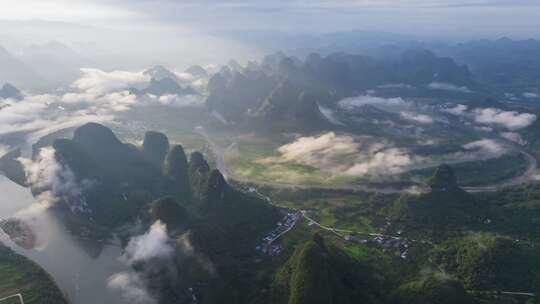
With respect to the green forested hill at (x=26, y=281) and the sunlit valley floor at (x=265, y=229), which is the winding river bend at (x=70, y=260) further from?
the green forested hill at (x=26, y=281)

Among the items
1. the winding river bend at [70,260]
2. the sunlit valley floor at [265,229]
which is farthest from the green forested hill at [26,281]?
the winding river bend at [70,260]

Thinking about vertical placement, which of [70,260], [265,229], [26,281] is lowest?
[70,260]

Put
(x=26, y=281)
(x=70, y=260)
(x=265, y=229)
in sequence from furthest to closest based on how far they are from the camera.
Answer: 1. (x=265, y=229)
2. (x=70, y=260)
3. (x=26, y=281)

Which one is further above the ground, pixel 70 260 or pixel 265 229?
pixel 265 229

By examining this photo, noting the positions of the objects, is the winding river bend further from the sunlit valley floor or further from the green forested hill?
the green forested hill

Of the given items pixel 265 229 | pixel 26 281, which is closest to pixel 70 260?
pixel 26 281

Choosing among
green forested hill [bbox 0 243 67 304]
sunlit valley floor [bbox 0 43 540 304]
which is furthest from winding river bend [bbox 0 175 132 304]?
green forested hill [bbox 0 243 67 304]

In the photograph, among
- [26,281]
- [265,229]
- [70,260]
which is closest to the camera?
[26,281]

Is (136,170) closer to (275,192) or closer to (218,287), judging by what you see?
(275,192)

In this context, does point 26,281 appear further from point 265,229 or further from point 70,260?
point 265,229
